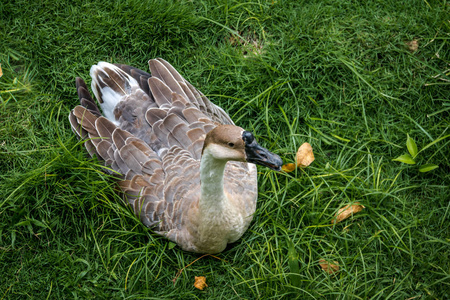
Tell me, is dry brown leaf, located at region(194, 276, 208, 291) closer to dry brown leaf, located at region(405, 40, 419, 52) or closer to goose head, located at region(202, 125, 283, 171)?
goose head, located at region(202, 125, 283, 171)

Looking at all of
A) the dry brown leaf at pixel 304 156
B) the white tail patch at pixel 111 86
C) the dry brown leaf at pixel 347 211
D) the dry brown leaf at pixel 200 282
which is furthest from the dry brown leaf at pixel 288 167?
the white tail patch at pixel 111 86

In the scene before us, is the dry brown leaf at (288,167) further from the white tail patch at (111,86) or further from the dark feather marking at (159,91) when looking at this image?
the white tail patch at (111,86)

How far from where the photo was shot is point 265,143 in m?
4.21

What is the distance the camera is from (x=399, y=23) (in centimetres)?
459

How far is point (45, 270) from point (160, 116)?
62.1 inches

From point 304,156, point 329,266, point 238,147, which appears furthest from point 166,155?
point 329,266

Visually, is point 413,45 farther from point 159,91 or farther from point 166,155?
point 166,155

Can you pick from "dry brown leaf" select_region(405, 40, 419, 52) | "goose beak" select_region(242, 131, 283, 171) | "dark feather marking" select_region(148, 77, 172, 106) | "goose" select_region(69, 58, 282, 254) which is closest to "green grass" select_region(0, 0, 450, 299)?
"dry brown leaf" select_region(405, 40, 419, 52)

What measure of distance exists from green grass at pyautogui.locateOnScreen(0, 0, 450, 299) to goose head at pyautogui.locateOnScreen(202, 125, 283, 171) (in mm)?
1061

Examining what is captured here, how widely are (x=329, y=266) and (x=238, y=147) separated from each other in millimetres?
1424

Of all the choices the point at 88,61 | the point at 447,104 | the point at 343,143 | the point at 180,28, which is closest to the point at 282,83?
the point at 343,143

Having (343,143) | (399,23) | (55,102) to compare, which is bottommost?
(343,143)

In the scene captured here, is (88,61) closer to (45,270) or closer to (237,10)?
(237,10)

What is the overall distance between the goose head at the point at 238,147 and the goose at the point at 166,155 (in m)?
0.17
